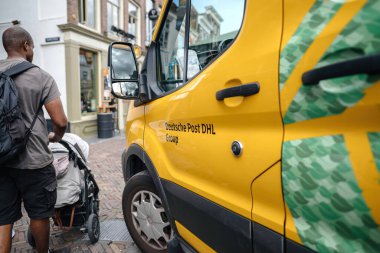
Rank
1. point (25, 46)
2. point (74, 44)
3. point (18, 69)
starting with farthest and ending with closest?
point (74, 44)
point (25, 46)
point (18, 69)

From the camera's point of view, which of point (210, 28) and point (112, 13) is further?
point (112, 13)

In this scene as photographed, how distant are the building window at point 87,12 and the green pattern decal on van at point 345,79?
33.6 ft

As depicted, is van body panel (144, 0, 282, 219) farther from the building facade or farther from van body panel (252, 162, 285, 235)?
the building facade

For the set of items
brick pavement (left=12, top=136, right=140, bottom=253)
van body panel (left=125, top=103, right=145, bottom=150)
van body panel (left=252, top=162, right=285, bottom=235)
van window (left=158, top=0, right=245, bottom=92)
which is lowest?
brick pavement (left=12, top=136, right=140, bottom=253)

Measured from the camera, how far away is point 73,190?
8.87 ft

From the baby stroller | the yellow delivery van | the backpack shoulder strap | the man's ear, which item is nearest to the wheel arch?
the yellow delivery van

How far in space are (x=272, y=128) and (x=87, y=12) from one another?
1060cm

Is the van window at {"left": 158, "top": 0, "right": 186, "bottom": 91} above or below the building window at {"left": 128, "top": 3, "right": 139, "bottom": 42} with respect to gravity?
below

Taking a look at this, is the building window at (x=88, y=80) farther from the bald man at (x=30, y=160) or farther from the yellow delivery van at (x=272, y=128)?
the yellow delivery van at (x=272, y=128)

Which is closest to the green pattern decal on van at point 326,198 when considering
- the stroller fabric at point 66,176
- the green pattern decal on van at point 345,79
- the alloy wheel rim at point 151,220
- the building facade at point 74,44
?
the green pattern decal on van at point 345,79

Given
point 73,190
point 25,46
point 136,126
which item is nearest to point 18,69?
point 25,46

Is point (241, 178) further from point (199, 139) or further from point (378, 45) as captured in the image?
point (378, 45)

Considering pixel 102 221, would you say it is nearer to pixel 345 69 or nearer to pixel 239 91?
pixel 239 91

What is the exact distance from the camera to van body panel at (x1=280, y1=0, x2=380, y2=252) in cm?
91
